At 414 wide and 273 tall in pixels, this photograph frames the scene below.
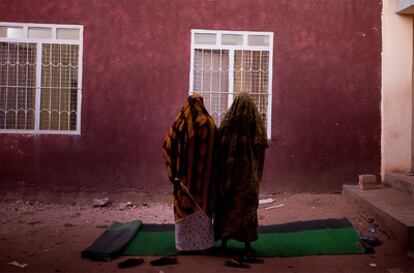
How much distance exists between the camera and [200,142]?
4422 millimetres

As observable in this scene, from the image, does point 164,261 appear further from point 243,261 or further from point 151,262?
point 243,261

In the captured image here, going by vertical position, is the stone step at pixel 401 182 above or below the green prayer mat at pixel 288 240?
above

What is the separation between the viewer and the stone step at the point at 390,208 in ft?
15.2

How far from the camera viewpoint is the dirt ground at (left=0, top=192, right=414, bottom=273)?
4.26 metres

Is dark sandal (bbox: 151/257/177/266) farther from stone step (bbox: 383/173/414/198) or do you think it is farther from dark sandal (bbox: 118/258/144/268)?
stone step (bbox: 383/173/414/198)

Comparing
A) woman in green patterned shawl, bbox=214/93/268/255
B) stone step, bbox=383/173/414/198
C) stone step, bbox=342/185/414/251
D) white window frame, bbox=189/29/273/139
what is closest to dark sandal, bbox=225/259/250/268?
woman in green patterned shawl, bbox=214/93/268/255

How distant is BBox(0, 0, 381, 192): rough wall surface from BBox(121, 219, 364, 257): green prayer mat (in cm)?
165

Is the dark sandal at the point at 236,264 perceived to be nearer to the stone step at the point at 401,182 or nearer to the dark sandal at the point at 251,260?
the dark sandal at the point at 251,260

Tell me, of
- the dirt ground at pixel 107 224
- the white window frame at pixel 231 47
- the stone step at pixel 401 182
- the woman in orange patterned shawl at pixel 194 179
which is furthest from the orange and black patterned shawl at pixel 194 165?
the stone step at pixel 401 182

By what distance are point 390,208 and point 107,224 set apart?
3.65 metres

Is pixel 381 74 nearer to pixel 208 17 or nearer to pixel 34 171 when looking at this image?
pixel 208 17

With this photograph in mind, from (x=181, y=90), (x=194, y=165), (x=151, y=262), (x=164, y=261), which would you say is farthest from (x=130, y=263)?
(x=181, y=90)

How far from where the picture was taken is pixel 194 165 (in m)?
4.43

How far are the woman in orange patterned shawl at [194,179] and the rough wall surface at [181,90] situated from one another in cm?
279
